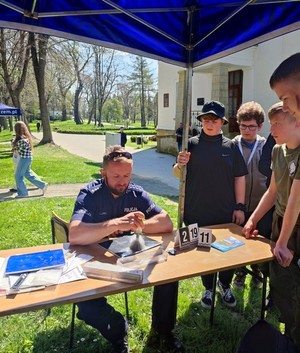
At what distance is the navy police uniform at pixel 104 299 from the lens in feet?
7.19

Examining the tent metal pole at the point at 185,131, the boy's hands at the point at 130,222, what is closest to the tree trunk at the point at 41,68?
the tent metal pole at the point at 185,131

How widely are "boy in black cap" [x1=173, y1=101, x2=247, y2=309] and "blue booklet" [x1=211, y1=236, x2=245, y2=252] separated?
1.66ft

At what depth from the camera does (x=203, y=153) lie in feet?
9.23

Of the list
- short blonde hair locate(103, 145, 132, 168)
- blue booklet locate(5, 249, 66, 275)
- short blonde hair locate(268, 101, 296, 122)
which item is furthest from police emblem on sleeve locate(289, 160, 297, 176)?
blue booklet locate(5, 249, 66, 275)

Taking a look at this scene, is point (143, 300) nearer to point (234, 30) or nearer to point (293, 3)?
point (234, 30)

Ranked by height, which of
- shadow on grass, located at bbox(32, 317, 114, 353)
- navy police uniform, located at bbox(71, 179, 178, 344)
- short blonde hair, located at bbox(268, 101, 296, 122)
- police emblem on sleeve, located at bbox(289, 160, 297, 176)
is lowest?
shadow on grass, located at bbox(32, 317, 114, 353)

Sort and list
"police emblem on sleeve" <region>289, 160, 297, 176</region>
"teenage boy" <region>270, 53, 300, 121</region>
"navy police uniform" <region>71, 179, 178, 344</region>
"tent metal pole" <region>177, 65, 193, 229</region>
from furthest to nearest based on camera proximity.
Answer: "tent metal pole" <region>177, 65, 193, 229</region>, "navy police uniform" <region>71, 179, 178, 344</region>, "police emblem on sleeve" <region>289, 160, 297, 176</region>, "teenage boy" <region>270, 53, 300, 121</region>

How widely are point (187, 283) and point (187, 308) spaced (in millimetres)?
459

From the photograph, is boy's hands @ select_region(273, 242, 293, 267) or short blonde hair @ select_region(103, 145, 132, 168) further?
short blonde hair @ select_region(103, 145, 132, 168)

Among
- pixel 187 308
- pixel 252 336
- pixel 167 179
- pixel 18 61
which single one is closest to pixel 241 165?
pixel 187 308

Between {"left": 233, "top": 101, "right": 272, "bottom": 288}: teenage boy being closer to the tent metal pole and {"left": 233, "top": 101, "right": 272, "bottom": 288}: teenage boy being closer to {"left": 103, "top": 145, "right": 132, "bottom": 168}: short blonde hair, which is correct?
the tent metal pole

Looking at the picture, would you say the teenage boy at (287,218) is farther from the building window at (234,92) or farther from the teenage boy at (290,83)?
the building window at (234,92)

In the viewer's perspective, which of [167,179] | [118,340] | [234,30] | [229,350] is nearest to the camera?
[118,340]

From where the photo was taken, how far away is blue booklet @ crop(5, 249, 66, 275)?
178 centimetres
